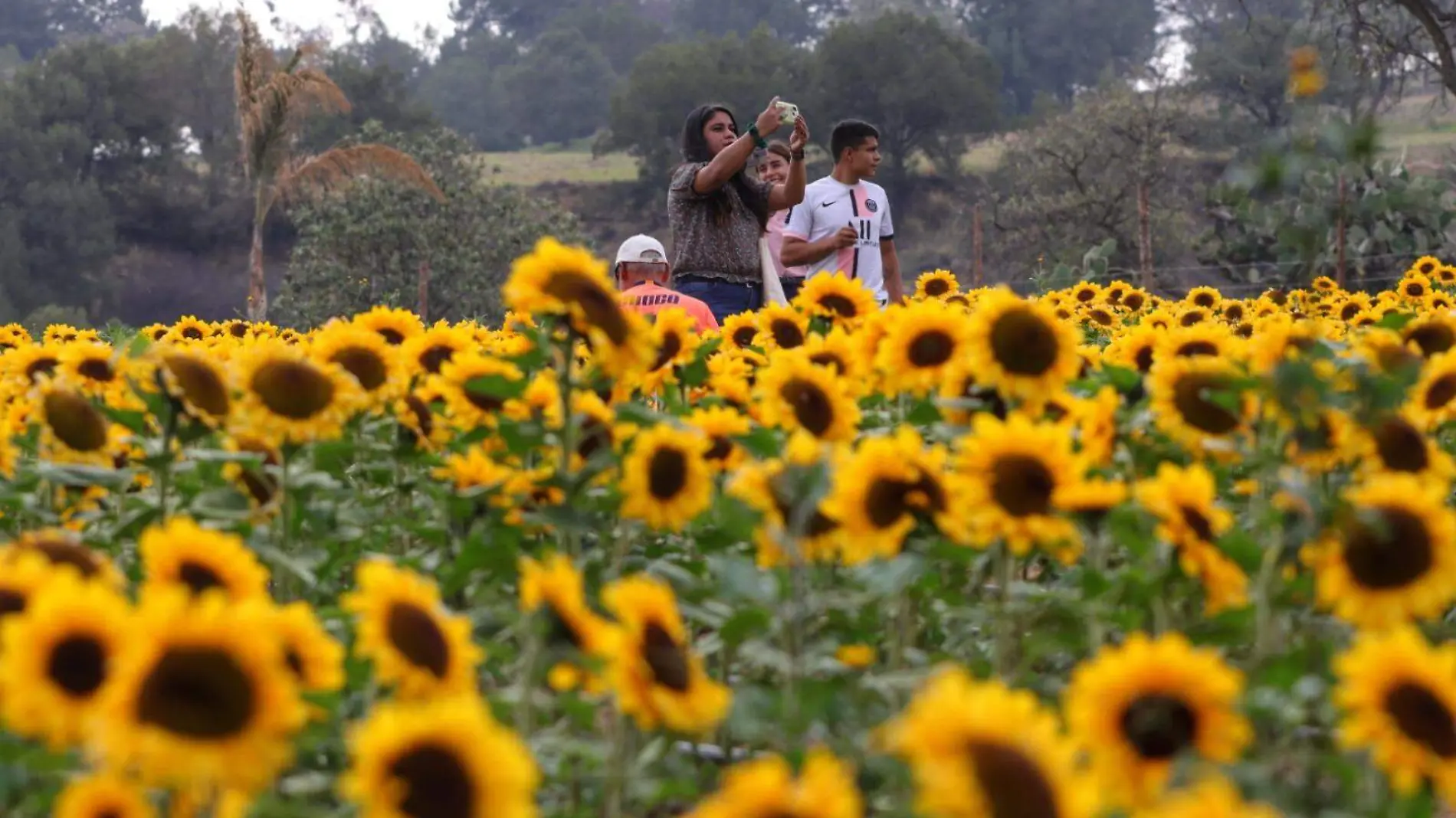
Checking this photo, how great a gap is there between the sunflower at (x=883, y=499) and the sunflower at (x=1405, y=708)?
A: 2.30 feet

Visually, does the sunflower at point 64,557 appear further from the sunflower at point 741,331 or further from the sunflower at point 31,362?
the sunflower at point 741,331

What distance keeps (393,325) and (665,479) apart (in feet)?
4.90

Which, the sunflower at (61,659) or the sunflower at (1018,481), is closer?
the sunflower at (61,659)

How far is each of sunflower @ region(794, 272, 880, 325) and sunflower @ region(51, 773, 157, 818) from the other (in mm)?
2992

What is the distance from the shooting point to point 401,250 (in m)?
36.0

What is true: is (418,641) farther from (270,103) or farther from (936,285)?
(270,103)

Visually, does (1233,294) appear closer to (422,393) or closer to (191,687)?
(422,393)

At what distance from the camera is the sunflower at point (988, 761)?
66.4 inches

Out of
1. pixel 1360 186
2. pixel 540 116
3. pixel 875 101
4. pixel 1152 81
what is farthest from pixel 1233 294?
pixel 540 116

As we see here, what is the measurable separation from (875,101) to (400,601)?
5473 cm

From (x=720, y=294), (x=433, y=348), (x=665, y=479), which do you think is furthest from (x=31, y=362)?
(x=720, y=294)

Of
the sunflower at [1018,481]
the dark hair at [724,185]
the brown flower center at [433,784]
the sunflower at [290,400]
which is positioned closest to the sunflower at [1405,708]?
the sunflower at [1018,481]

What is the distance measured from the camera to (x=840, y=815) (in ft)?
5.74

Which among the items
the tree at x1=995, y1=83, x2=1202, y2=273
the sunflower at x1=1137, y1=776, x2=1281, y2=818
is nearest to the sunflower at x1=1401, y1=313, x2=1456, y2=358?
the sunflower at x1=1137, y1=776, x2=1281, y2=818
